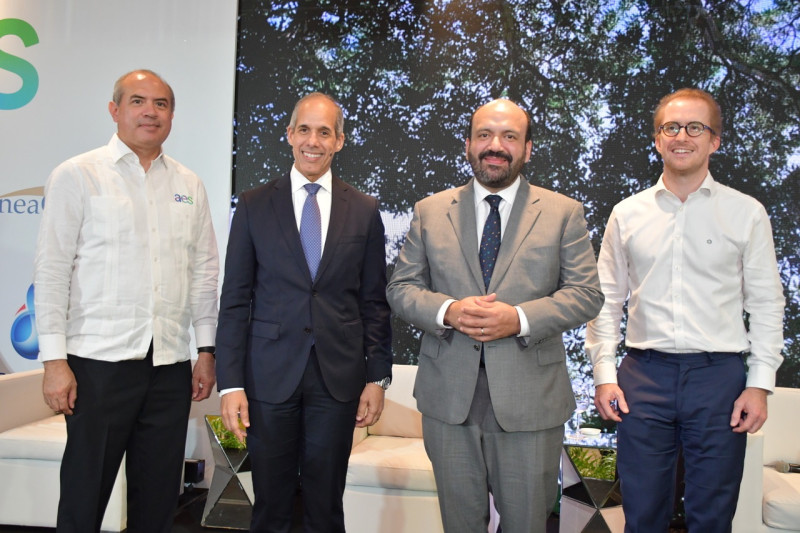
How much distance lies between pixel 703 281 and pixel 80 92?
425cm

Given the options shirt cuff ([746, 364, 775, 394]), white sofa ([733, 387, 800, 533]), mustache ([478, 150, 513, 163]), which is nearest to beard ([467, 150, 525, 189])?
mustache ([478, 150, 513, 163])

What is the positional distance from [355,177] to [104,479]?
8.67ft

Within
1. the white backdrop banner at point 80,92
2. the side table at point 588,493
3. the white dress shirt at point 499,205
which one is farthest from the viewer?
the white backdrop banner at point 80,92

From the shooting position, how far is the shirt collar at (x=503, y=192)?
2.45 metres

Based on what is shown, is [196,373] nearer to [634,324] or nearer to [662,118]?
[634,324]

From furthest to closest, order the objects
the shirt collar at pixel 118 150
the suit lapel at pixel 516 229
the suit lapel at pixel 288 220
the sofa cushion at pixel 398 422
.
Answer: the sofa cushion at pixel 398 422, the shirt collar at pixel 118 150, the suit lapel at pixel 288 220, the suit lapel at pixel 516 229

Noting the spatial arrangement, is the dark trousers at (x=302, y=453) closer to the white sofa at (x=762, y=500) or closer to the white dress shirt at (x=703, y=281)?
the white dress shirt at (x=703, y=281)

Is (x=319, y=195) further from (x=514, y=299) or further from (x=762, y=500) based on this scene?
(x=762, y=500)

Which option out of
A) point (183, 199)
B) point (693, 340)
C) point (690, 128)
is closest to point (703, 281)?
point (693, 340)

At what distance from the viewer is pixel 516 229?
7.75 feet

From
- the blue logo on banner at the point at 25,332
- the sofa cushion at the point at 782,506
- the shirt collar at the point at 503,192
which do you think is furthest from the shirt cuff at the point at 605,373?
the blue logo on banner at the point at 25,332

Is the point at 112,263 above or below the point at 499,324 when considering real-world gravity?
above

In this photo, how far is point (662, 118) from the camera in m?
2.66

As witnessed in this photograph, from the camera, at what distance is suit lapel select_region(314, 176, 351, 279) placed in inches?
100
